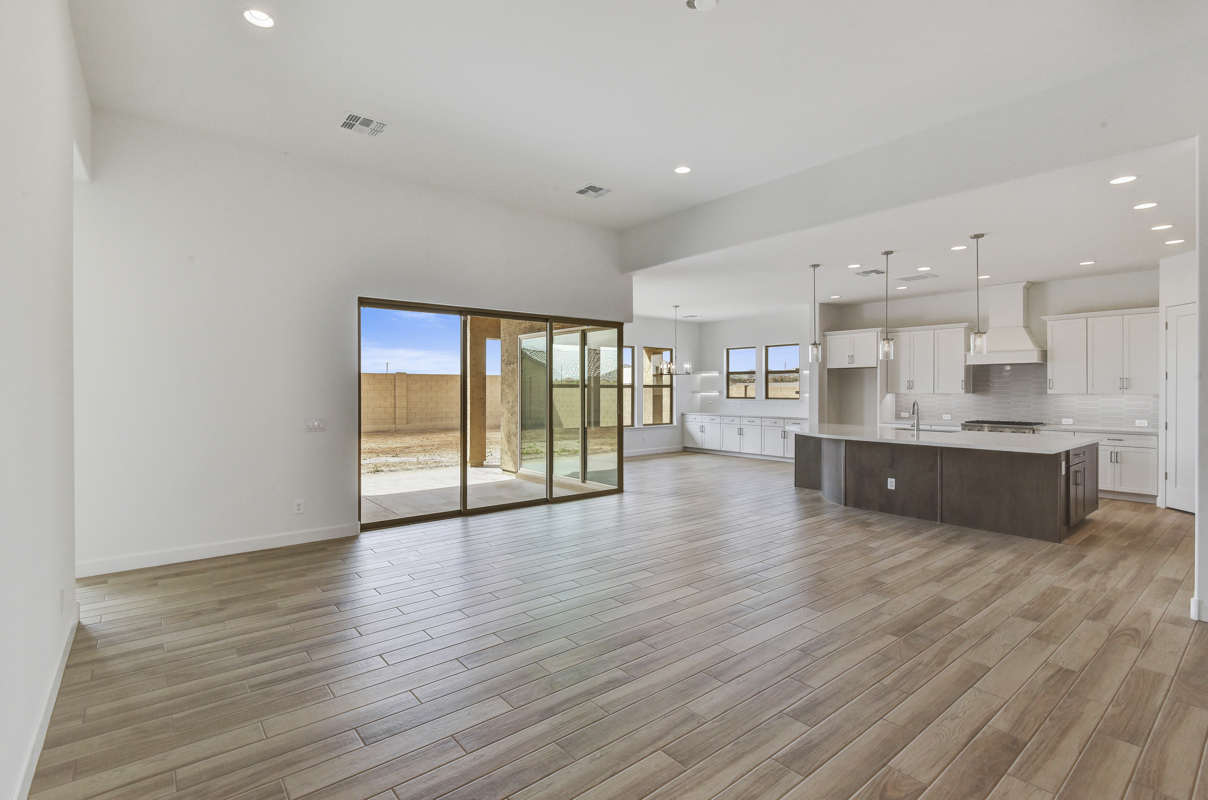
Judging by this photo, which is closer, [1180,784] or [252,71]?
[1180,784]

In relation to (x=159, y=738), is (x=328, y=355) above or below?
above

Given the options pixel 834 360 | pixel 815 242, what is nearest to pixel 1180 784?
pixel 815 242

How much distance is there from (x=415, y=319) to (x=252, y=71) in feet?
8.09

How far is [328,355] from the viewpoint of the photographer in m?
5.17

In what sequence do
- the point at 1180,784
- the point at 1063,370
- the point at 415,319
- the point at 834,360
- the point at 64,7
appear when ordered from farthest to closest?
the point at 834,360
the point at 1063,370
the point at 415,319
the point at 64,7
the point at 1180,784

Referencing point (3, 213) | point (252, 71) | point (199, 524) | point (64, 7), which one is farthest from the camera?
point (199, 524)

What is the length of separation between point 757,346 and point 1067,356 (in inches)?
209

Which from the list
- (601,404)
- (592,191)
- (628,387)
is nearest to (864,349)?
(628,387)

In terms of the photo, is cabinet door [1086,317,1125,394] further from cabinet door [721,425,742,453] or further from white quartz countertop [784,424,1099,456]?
cabinet door [721,425,742,453]

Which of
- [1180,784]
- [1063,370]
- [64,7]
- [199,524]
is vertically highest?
[64,7]

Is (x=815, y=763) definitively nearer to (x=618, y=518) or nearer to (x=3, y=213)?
(x=3, y=213)

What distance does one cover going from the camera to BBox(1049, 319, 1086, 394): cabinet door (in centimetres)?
745

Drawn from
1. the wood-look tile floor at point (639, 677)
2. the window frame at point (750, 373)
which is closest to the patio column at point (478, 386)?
the wood-look tile floor at point (639, 677)

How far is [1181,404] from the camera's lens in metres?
6.22
